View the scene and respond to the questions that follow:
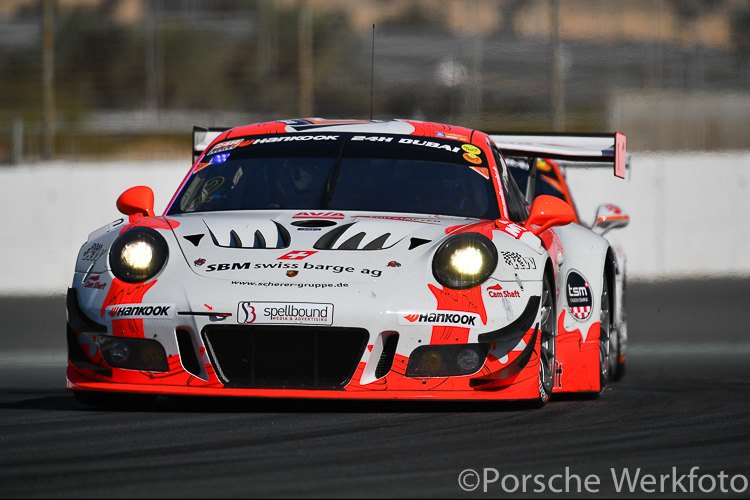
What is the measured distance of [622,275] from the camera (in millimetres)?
8148

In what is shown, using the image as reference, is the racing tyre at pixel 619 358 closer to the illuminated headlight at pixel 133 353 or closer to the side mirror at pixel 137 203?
the side mirror at pixel 137 203

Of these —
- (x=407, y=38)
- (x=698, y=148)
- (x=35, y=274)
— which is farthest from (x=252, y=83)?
A: (x=698, y=148)

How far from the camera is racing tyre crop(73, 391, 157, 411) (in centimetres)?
570

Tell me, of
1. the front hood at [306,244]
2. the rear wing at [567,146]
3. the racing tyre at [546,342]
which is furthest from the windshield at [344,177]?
the rear wing at [567,146]

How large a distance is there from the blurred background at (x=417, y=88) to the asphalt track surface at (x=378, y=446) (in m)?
8.19

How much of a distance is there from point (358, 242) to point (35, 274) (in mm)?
9395

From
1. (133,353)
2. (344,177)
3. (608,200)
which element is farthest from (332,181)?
(608,200)

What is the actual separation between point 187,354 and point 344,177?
135 cm

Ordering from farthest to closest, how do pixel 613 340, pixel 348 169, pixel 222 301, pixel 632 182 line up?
pixel 632 182, pixel 613 340, pixel 348 169, pixel 222 301

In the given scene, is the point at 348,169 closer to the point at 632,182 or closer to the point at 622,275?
the point at 622,275

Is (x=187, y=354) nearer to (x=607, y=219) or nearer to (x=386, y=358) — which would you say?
(x=386, y=358)

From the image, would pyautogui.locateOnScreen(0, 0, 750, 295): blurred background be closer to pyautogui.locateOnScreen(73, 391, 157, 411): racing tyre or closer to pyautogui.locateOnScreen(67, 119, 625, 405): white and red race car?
pyautogui.locateOnScreen(73, 391, 157, 411): racing tyre

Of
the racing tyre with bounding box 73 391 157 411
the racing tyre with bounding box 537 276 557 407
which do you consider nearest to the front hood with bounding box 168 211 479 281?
the racing tyre with bounding box 537 276 557 407

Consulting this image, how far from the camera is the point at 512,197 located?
21.3 ft
